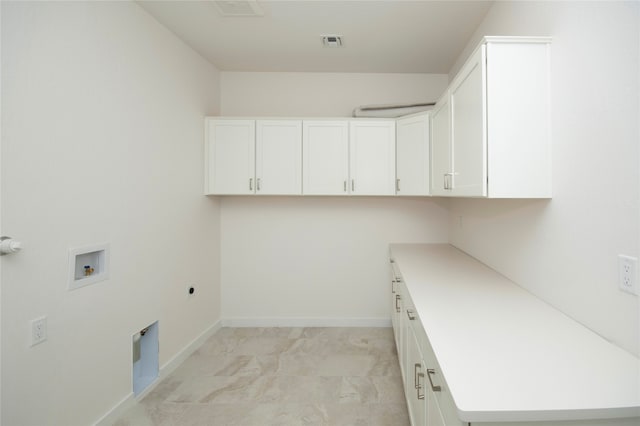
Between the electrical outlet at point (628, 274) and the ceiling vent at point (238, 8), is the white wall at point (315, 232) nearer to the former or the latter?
A: the ceiling vent at point (238, 8)

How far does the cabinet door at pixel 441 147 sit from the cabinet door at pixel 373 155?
46 centimetres

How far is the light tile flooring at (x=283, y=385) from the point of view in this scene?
77.1 inches

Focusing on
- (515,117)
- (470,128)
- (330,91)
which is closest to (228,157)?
(330,91)

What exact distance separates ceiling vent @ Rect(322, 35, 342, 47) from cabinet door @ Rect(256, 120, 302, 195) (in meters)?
0.72

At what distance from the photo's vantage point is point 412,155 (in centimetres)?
281

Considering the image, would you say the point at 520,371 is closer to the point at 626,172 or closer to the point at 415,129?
the point at 626,172

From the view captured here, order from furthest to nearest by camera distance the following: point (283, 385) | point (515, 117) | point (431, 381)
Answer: point (283, 385) → point (515, 117) → point (431, 381)

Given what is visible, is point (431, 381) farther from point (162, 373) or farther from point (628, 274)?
point (162, 373)

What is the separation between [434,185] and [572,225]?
1284 millimetres

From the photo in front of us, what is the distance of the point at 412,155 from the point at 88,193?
2.48 meters

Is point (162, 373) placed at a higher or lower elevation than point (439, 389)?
lower

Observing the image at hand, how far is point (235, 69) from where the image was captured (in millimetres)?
3281

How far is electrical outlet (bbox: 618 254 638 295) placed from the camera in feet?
3.27

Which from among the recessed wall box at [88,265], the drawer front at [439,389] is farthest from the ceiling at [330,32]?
the drawer front at [439,389]
